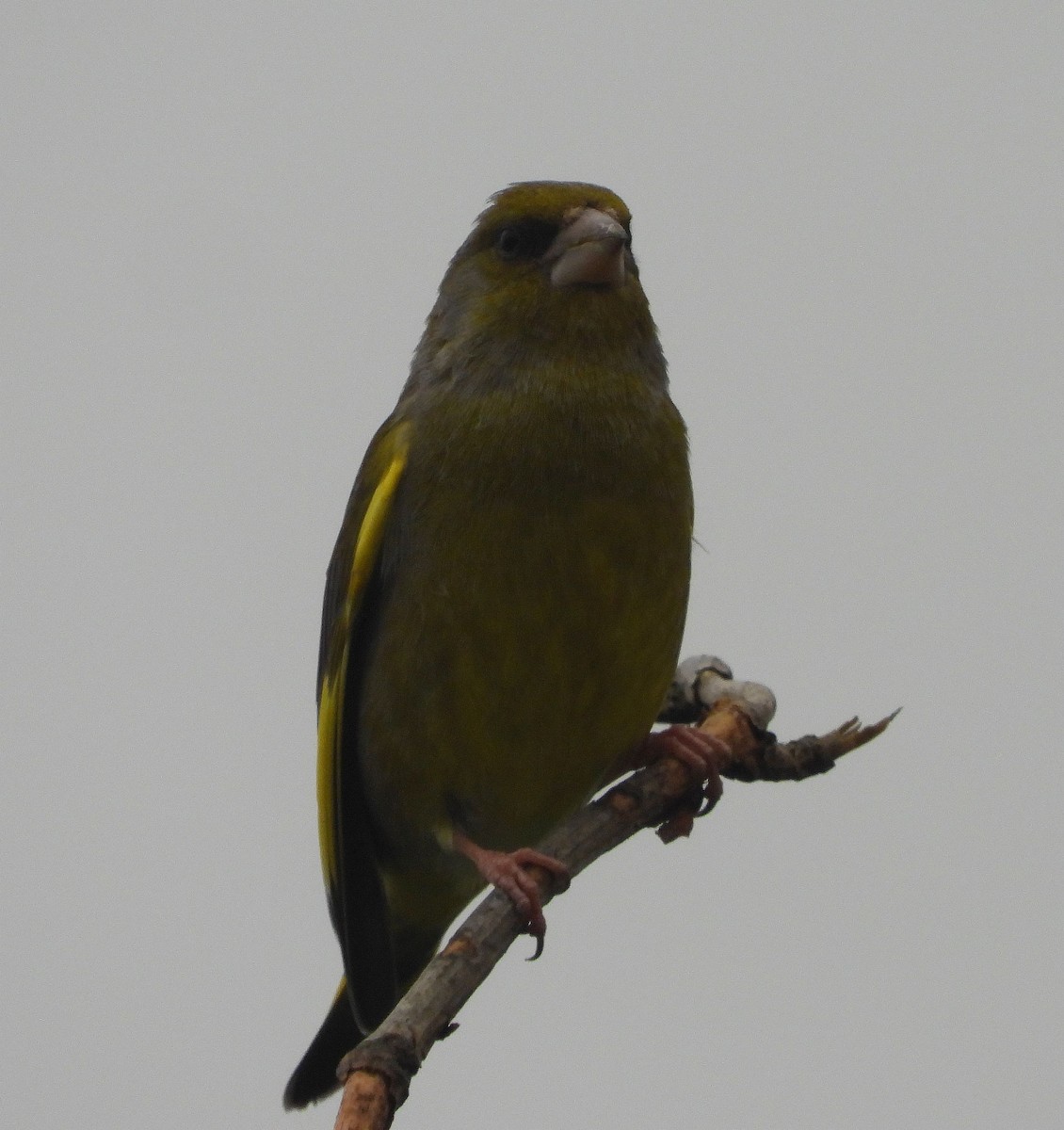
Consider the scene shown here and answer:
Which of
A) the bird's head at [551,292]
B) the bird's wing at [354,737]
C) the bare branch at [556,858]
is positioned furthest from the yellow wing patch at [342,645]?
the bare branch at [556,858]

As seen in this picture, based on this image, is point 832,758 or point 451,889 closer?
point 832,758

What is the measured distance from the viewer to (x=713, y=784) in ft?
13.7

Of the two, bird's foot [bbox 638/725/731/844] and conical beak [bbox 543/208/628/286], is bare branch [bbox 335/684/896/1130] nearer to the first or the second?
bird's foot [bbox 638/725/731/844]

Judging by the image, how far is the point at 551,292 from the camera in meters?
4.27

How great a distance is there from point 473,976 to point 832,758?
126 centimetres

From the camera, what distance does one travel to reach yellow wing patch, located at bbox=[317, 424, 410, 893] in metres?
4.26

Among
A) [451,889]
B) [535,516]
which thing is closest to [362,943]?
[451,889]

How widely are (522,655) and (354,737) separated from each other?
2.43ft

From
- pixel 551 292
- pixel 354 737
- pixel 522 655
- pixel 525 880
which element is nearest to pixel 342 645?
Result: pixel 354 737

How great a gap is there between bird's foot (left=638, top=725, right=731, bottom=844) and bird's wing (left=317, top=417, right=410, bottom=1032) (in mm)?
882

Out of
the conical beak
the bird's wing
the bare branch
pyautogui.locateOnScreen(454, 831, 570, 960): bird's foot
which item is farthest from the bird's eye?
pyautogui.locateOnScreen(454, 831, 570, 960): bird's foot

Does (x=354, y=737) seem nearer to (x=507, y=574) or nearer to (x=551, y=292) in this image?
(x=507, y=574)

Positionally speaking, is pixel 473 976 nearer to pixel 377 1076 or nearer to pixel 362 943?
pixel 377 1076

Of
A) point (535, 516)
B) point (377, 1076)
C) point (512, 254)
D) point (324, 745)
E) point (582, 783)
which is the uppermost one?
point (512, 254)
